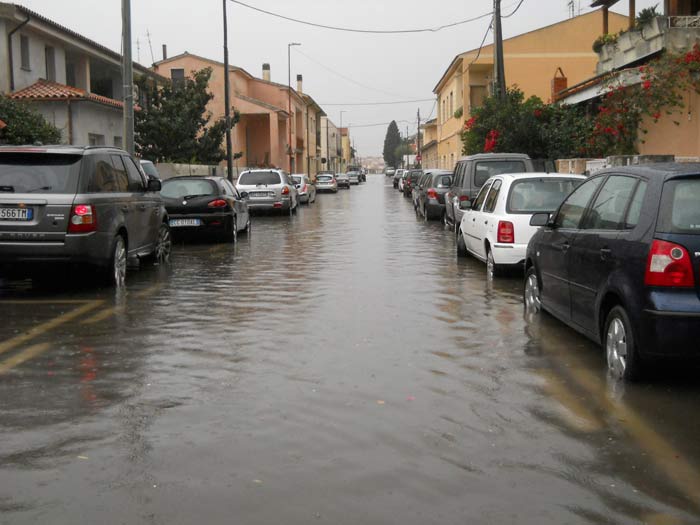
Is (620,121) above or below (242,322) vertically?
above

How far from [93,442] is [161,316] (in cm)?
435

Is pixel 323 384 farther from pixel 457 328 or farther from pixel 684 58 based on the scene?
pixel 684 58

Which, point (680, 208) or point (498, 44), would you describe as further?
point (498, 44)

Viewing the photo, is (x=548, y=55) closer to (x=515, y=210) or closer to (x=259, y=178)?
(x=259, y=178)

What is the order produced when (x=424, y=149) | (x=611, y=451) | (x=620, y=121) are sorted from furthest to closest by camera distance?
(x=424, y=149)
(x=620, y=121)
(x=611, y=451)

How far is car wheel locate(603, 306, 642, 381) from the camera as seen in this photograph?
607cm

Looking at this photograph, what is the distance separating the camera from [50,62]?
30844 millimetres

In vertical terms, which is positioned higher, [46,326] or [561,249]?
[561,249]

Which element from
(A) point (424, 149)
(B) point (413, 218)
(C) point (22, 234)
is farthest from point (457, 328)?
(A) point (424, 149)

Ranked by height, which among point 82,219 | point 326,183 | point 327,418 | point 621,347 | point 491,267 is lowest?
point 327,418

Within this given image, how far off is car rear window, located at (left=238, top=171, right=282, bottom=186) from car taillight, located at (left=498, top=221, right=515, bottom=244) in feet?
58.6

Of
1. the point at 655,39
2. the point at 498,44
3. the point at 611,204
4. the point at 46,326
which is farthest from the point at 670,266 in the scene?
the point at 498,44

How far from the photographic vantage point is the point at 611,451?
4719 millimetres

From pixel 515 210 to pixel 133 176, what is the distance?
5380 millimetres
